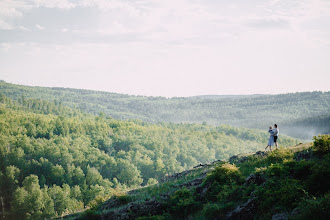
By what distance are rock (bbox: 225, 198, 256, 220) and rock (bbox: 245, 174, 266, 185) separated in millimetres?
1986

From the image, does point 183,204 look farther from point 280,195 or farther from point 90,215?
point 90,215

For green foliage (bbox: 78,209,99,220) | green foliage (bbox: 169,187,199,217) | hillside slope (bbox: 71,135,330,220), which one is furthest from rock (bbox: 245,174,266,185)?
green foliage (bbox: 78,209,99,220)

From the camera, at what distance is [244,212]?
15.4 metres

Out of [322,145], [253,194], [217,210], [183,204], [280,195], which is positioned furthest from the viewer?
[183,204]

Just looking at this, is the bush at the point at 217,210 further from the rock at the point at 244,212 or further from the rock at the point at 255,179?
the rock at the point at 255,179

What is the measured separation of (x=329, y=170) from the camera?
14.3m

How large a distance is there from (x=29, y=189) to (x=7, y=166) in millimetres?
18708

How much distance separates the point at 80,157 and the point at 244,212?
99018 mm

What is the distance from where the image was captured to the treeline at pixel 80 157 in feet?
268

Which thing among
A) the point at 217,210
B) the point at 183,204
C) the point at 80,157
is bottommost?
the point at 80,157

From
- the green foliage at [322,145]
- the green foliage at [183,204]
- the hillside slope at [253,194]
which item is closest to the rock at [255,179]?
the hillside slope at [253,194]

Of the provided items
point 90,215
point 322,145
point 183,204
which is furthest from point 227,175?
point 90,215

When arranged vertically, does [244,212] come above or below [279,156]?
below

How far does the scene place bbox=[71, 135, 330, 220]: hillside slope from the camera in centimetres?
1422
